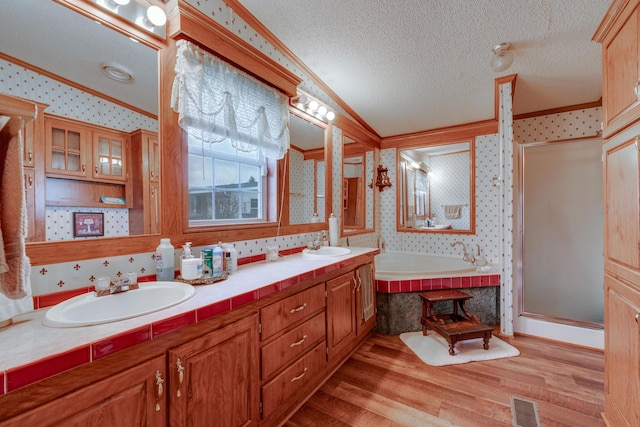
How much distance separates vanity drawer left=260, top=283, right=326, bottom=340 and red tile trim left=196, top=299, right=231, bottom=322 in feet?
0.83

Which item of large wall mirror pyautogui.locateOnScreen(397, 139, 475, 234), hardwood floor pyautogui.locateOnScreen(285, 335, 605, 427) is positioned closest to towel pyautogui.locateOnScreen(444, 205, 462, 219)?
large wall mirror pyautogui.locateOnScreen(397, 139, 475, 234)

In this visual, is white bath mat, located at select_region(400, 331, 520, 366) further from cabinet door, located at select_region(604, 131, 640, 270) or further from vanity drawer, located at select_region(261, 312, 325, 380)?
cabinet door, located at select_region(604, 131, 640, 270)

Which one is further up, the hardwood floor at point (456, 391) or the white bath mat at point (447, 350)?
the white bath mat at point (447, 350)

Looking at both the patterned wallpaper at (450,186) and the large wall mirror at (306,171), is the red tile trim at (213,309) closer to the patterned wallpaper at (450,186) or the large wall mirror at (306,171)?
the large wall mirror at (306,171)

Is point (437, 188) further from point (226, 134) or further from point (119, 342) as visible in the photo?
point (119, 342)

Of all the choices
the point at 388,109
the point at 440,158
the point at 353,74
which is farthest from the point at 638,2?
the point at 440,158

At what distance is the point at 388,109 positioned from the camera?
3.19 m

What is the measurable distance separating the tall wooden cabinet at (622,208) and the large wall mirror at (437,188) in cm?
211

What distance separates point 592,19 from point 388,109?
1.69m

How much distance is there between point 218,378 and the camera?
3.69 feet

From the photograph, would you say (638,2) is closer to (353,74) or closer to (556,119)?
(353,74)

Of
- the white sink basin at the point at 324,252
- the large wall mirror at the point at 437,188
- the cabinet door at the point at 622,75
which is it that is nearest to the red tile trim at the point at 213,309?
the white sink basin at the point at 324,252

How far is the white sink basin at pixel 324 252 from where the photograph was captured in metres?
2.18

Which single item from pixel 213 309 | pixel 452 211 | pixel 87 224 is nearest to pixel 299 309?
pixel 213 309
